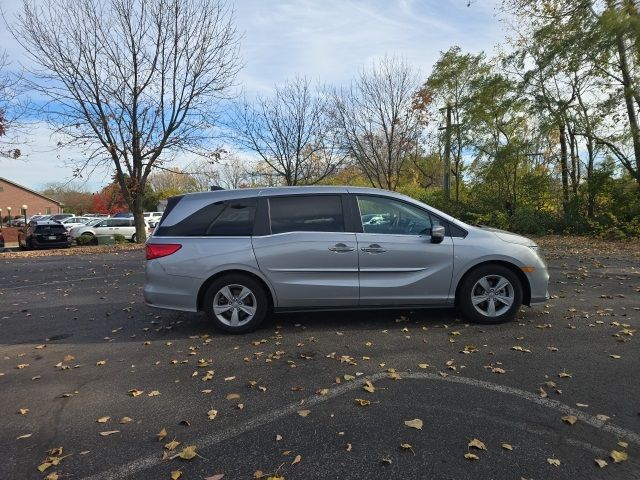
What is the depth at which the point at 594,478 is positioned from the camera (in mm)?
2740

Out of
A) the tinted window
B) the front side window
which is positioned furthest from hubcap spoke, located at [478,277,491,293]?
the tinted window

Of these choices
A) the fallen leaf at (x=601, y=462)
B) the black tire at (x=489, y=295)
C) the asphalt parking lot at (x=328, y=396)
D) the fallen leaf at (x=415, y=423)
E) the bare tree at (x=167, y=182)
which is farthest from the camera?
the bare tree at (x=167, y=182)

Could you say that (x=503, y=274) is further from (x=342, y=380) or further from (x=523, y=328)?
(x=342, y=380)

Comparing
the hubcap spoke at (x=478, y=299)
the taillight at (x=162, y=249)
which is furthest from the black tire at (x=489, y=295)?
the taillight at (x=162, y=249)

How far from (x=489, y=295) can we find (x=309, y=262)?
7.14ft

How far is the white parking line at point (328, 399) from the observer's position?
118 inches

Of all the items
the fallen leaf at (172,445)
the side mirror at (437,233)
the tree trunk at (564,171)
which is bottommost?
the fallen leaf at (172,445)

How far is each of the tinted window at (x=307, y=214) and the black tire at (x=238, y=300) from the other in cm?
70

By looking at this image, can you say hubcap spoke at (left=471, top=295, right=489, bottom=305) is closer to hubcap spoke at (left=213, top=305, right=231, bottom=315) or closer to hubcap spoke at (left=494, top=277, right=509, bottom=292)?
hubcap spoke at (left=494, top=277, right=509, bottom=292)

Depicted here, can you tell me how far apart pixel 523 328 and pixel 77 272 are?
1060 cm

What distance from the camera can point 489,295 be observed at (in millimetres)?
5859

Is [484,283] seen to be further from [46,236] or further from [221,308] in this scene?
[46,236]

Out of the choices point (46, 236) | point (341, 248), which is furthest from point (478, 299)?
point (46, 236)

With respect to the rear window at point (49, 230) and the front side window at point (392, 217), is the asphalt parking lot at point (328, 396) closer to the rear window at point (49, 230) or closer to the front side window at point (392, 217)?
the front side window at point (392, 217)
